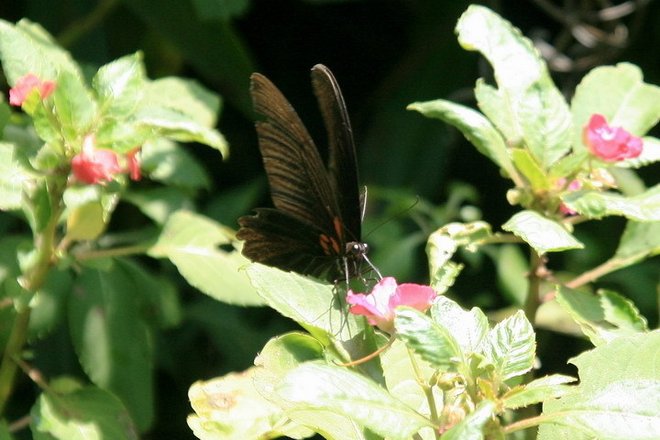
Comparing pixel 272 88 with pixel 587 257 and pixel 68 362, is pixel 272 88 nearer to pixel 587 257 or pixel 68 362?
pixel 68 362

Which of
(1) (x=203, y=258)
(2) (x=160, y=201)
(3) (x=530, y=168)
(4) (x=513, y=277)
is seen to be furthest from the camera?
(4) (x=513, y=277)

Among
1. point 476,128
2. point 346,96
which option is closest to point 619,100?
point 476,128

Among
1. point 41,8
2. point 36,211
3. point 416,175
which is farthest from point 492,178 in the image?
point 36,211

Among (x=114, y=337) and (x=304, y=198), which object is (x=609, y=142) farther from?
(x=114, y=337)

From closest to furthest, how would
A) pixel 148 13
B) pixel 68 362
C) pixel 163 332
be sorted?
pixel 68 362 < pixel 148 13 < pixel 163 332

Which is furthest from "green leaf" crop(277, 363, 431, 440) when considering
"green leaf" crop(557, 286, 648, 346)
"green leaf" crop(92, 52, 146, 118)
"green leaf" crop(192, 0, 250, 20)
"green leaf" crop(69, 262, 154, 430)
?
"green leaf" crop(192, 0, 250, 20)

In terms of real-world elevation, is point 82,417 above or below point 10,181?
below
